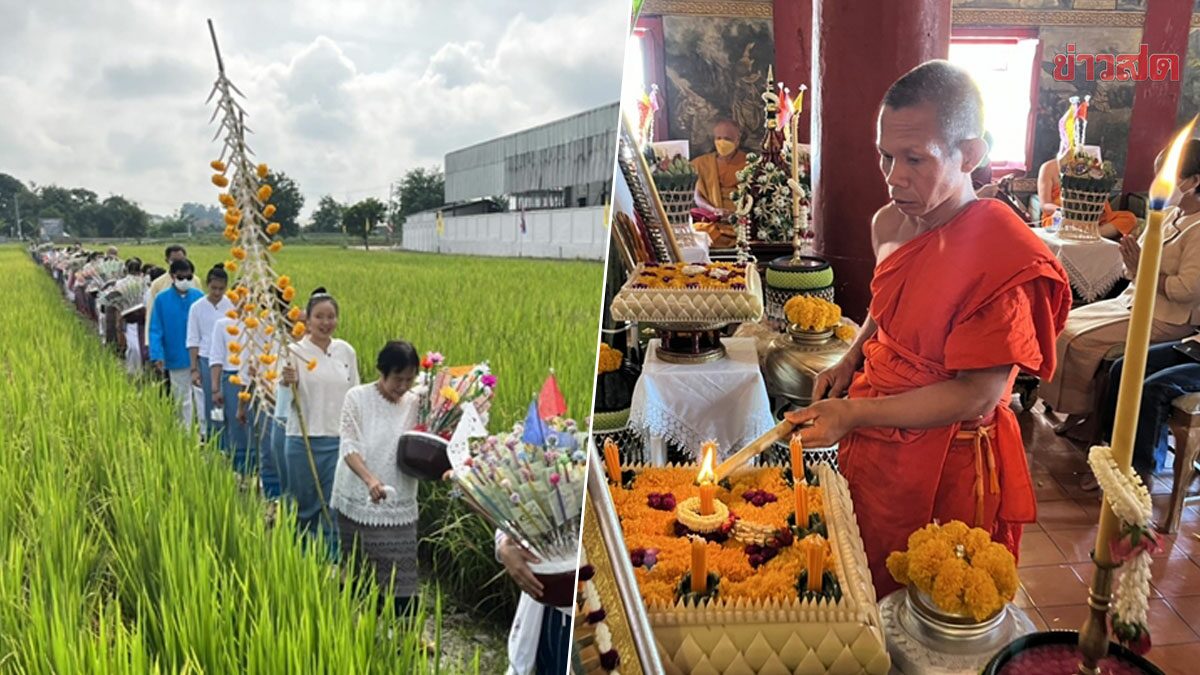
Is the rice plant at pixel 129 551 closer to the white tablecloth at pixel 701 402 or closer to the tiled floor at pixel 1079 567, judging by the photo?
the white tablecloth at pixel 701 402

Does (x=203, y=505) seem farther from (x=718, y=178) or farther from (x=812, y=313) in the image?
(x=718, y=178)

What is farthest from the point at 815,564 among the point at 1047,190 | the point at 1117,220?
the point at 1047,190

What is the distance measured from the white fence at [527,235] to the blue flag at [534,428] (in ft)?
0.57

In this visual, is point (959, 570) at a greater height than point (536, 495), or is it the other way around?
point (536, 495)

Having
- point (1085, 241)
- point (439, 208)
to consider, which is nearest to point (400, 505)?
point (439, 208)

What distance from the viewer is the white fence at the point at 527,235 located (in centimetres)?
87

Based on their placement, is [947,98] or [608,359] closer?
[947,98]

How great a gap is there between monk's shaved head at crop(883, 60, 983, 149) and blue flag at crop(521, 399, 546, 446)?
77cm

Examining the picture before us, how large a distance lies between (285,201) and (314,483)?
0.27 m

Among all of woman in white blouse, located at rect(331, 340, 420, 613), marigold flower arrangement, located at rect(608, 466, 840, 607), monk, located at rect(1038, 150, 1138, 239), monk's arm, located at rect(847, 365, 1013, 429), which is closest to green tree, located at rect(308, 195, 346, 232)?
woman in white blouse, located at rect(331, 340, 420, 613)

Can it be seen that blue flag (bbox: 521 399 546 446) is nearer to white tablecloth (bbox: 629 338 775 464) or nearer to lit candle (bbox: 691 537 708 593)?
lit candle (bbox: 691 537 708 593)

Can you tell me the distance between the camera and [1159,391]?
2.37 meters

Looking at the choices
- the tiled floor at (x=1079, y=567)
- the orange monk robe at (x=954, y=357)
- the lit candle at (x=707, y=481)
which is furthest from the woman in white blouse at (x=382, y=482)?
the tiled floor at (x=1079, y=567)

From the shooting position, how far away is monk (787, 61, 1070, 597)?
1.17m
